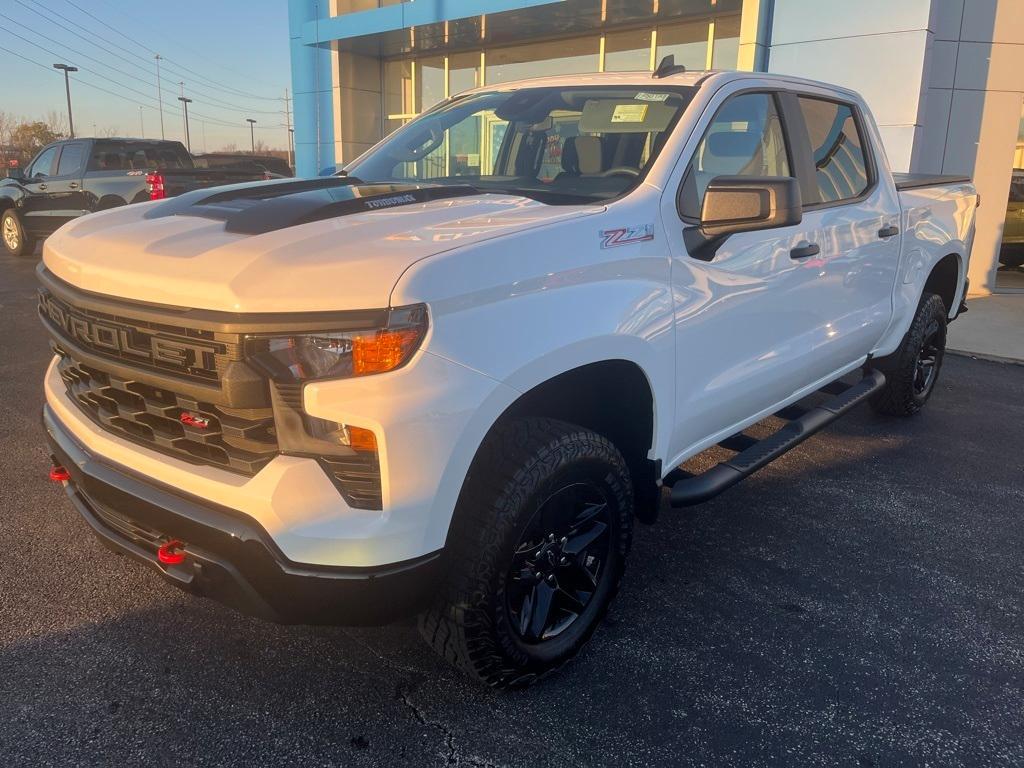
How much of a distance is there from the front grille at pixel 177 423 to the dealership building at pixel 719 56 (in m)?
5.46

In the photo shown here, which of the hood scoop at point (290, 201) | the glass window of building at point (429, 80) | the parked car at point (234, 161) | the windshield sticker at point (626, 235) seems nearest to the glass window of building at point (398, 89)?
the glass window of building at point (429, 80)

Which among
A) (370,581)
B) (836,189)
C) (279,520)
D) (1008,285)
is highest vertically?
(836,189)

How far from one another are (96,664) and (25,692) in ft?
0.67

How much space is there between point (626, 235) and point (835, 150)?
6.84 ft

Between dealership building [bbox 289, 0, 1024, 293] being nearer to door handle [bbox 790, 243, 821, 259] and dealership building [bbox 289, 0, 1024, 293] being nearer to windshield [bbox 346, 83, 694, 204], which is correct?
windshield [bbox 346, 83, 694, 204]

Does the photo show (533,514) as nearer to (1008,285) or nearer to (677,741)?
(677,741)

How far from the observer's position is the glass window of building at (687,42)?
12.3 meters

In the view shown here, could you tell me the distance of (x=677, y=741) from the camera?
2.31 meters

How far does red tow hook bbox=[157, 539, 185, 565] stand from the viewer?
6.97ft

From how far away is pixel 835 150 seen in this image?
4.04 meters

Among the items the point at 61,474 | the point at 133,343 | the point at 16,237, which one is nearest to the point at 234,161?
the point at 16,237

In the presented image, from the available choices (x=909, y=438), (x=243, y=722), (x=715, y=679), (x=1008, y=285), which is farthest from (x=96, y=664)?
(x=1008, y=285)

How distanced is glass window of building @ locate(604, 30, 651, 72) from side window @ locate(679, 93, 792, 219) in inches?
408

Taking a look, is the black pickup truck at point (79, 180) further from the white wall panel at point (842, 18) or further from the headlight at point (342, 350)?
the headlight at point (342, 350)
